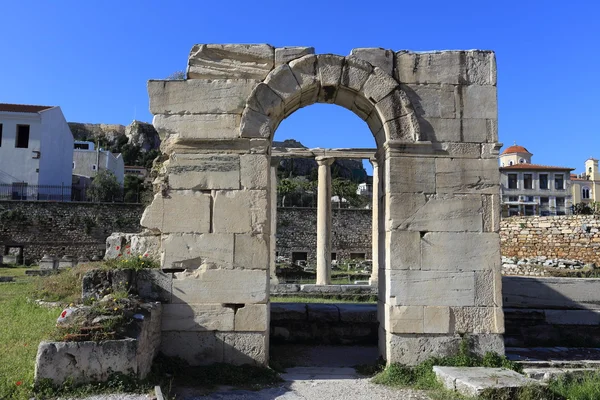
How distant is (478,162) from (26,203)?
1315 inches

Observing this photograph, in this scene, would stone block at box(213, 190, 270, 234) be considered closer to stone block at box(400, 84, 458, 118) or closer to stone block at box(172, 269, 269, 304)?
stone block at box(172, 269, 269, 304)

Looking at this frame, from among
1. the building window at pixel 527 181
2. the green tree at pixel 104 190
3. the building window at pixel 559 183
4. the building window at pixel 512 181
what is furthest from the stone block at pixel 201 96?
the building window at pixel 559 183

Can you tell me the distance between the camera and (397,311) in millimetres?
6543

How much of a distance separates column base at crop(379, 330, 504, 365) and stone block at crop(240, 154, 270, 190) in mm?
2644

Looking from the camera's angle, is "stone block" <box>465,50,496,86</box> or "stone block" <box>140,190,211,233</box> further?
"stone block" <box>465,50,496,86</box>

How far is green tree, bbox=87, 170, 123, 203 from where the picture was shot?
41938mm

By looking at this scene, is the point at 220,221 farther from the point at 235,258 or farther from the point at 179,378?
the point at 179,378

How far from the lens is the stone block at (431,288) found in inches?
259

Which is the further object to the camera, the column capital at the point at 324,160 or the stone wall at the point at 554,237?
the stone wall at the point at 554,237

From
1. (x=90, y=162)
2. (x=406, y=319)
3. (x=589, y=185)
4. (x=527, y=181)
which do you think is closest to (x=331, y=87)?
(x=406, y=319)

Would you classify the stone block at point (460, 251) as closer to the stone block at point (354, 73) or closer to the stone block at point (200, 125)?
the stone block at point (354, 73)

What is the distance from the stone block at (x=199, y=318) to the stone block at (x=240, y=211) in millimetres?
1029

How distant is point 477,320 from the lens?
21.6 ft

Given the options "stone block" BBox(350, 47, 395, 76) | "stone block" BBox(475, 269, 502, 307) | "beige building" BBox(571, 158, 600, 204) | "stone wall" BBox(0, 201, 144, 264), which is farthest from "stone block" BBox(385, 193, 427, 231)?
"beige building" BBox(571, 158, 600, 204)
